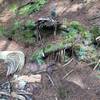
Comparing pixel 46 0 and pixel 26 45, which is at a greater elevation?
pixel 46 0

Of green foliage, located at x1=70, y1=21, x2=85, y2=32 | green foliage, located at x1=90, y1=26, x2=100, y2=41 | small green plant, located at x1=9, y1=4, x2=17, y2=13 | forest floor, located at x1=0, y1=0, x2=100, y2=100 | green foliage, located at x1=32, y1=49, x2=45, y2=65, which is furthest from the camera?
small green plant, located at x1=9, y1=4, x2=17, y2=13

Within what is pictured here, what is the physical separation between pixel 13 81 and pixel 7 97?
0.50 meters

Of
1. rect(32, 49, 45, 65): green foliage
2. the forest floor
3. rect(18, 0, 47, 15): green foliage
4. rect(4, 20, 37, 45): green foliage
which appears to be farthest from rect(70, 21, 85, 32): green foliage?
rect(18, 0, 47, 15): green foliage

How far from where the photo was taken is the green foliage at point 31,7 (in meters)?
9.10

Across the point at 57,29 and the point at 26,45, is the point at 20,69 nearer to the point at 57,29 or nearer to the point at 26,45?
the point at 26,45

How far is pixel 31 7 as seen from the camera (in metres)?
9.26

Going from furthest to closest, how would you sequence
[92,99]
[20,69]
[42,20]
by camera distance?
1. [42,20]
2. [20,69]
3. [92,99]

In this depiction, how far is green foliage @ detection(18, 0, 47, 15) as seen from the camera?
910 cm

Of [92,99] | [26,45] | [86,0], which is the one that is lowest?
[92,99]

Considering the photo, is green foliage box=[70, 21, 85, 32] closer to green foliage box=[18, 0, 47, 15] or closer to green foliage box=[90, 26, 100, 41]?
green foliage box=[90, 26, 100, 41]

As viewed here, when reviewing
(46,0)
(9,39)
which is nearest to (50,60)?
(9,39)

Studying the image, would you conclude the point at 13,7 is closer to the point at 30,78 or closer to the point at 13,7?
the point at 13,7

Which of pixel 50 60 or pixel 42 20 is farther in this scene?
pixel 42 20

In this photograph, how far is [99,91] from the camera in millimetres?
5711
